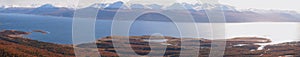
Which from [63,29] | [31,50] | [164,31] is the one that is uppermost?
[63,29]

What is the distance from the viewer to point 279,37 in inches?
2514

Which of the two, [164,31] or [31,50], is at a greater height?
A: [31,50]

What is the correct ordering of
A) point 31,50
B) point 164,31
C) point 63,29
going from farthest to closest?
point 63,29
point 164,31
point 31,50

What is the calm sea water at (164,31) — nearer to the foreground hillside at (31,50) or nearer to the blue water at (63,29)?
the blue water at (63,29)

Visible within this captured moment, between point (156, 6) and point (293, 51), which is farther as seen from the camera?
point (156, 6)

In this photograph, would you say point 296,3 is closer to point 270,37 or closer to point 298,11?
point 298,11

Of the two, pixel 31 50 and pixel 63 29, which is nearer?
pixel 31 50

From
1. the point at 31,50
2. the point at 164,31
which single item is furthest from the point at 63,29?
the point at 31,50

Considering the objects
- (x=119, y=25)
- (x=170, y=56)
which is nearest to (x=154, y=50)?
(x=170, y=56)

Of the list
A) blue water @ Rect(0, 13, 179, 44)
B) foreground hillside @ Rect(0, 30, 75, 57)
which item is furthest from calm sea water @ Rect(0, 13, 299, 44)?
foreground hillside @ Rect(0, 30, 75, 57)

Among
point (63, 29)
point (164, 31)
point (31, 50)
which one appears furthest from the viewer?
point (63, 29)

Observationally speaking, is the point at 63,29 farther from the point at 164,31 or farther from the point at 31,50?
the point at 31,50

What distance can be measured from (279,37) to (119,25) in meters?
27.3

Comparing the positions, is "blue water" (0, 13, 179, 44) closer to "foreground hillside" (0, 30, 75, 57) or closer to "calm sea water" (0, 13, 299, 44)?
"calm sea water" (0, 13, 299, 44)
